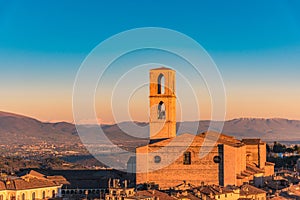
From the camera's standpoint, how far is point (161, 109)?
140 feet

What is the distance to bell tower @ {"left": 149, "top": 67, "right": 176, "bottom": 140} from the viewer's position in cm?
4225

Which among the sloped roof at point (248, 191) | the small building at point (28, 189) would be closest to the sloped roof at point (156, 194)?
the sloped roof at point (248, 191)

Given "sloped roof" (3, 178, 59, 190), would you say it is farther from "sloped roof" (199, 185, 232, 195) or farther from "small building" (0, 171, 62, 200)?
"sloped roof" (199, 185, 232, 195)

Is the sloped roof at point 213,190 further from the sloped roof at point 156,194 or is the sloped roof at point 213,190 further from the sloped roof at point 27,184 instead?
the sloped roof at point 27,184

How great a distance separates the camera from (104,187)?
3606cm

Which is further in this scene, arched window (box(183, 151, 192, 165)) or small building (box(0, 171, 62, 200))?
arched window (box(183, 151, 192, 165))

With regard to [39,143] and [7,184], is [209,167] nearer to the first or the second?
[7,184]

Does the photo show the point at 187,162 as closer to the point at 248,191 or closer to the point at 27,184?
the point at 248,191

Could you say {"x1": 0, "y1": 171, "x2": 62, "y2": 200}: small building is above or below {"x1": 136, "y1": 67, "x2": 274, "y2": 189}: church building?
below

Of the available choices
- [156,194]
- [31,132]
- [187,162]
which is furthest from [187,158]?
[31,132]

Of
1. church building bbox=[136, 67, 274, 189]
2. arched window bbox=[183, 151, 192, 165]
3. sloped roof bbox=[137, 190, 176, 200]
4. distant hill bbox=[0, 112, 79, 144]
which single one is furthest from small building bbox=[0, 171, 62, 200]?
distant hill bbox=[0, 112, 79, 144]

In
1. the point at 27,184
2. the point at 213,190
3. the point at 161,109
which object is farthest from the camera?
the point at 161,109

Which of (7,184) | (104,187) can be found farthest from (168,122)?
(7,184)

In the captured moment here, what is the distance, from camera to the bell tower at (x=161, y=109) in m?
42.2
